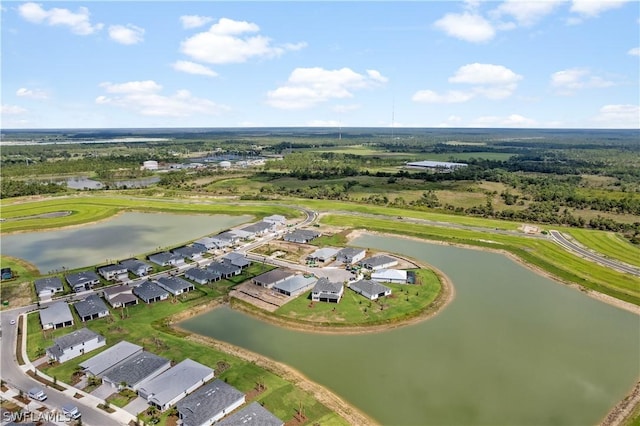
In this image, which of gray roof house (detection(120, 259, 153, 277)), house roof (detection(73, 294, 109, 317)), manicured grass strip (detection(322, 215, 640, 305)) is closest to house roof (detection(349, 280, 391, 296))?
manicured grass strip (detection(322, 215, 640, 305))

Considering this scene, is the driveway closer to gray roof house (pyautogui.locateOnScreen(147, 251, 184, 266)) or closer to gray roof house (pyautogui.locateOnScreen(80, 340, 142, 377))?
gray roof house (pyautogui.locateOnScreen(80, 340, 142, 377))

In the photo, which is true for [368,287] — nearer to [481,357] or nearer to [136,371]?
[481,357]

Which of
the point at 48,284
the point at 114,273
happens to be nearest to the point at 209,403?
the point at 114,273

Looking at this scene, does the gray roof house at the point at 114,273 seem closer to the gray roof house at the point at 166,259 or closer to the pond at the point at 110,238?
the gray roof house at the point at 166,259

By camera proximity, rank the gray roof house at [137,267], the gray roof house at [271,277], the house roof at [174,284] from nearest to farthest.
A: 1. the house roof at [174,284]
2. the gray roof house at [271,277]
3. the gray roof house at [137,267]

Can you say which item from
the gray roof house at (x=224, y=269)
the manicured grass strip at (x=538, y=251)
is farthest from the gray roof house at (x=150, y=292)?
the manicured grass strip at (x=538, y=251)

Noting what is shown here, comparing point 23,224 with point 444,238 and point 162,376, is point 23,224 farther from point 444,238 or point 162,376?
point 444,238
